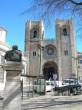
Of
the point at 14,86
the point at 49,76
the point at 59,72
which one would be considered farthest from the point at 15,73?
the point at 49,76

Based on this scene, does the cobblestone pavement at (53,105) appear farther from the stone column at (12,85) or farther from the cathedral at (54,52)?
the cathedral at (54,52)

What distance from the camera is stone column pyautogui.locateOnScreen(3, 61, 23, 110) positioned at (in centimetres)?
855

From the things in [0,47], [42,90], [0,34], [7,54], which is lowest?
[42,90]

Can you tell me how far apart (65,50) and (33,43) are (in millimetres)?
10030

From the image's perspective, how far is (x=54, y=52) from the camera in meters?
72.7

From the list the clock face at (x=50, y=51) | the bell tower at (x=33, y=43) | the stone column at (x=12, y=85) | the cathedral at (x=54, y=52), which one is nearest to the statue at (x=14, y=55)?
the stone column at (x=12, y=85)

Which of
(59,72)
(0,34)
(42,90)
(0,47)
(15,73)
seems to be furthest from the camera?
(59,72)

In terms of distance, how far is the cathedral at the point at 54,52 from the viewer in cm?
6981

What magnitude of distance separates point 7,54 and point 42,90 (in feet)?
57.5

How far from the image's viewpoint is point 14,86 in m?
8.59

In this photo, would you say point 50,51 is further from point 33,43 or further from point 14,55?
point 14,55

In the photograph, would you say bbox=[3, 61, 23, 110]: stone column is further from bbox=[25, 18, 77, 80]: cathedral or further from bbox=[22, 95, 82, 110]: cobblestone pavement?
bbox=[25, 18, 77, 80]: cathedral

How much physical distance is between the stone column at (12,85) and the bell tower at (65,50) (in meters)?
60.4

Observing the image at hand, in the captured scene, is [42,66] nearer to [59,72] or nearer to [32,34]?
[59,72]
